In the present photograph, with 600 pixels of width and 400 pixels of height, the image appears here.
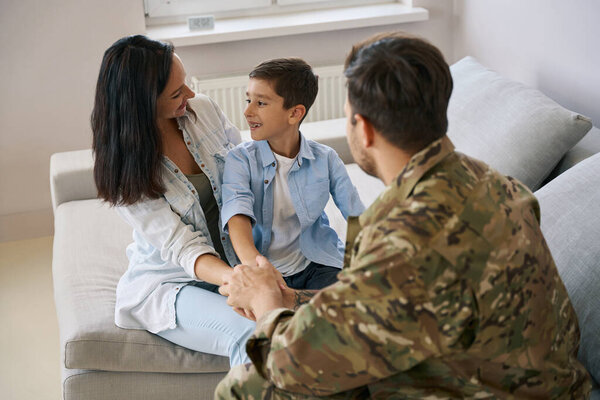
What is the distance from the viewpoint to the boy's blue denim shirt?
6.04 feet

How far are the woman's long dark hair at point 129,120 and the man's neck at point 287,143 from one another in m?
0.29

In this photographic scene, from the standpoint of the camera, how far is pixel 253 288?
1.57 m

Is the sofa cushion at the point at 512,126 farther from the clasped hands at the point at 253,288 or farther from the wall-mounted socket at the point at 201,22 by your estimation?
the wall-mounted socket at the point at 201,22

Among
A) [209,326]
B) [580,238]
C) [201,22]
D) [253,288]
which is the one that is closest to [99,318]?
[209,326]

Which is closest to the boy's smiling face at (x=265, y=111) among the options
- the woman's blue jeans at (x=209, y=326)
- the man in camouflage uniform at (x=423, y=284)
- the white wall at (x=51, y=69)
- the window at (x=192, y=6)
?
the woman's blue jeans at (x=209, y=326)

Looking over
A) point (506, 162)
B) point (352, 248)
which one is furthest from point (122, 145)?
point (506, 162)

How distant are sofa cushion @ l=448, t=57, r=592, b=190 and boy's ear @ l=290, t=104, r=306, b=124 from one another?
0.64 meters

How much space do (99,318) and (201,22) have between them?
1787 mm

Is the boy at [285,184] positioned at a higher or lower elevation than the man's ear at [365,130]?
lower

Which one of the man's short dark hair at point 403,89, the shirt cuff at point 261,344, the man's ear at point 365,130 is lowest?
the shirt cuff at point 261,344

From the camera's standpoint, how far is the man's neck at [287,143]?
6.02 ft

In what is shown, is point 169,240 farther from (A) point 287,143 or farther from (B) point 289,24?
(B) point 289,24

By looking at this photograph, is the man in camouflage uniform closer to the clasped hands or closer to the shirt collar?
the clasped hands

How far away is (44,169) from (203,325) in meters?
1.81
